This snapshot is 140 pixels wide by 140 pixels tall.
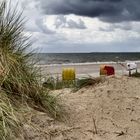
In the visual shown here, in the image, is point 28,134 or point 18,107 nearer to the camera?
point 28,134

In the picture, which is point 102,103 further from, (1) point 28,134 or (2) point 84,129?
(1) point 28,134

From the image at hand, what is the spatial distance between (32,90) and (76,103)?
3.76 feet

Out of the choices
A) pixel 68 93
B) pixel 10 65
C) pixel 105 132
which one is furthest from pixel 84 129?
pixel 68 93

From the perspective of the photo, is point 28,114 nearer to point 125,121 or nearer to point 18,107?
point 18,107

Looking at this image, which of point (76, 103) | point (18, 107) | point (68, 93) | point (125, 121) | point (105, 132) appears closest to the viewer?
point (18, 107)

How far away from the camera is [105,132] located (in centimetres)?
643

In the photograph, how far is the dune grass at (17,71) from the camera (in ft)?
20.1

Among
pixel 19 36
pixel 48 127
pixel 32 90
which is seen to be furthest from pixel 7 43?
pixel 48 127

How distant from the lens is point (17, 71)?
20.7 ft

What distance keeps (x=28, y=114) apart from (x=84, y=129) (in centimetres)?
82

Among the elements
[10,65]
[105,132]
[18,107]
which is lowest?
[105,132]

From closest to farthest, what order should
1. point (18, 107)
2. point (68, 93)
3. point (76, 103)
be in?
point (18, 107) < point (76, 103) < point (68, 93)

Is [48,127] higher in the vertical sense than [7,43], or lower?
lower

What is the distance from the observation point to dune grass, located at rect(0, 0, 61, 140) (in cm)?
613
